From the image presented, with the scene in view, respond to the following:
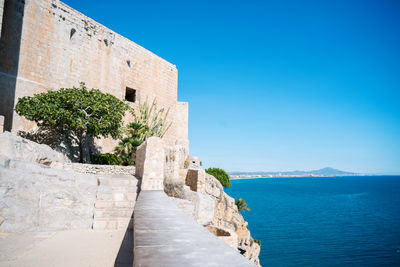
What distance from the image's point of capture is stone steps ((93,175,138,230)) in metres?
5.48

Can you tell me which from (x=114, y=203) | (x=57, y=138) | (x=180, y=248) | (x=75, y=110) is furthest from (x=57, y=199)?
(x=57, y=138)

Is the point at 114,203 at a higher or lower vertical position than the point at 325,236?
higher

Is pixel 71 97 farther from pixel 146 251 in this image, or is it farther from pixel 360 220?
pixel 360 220

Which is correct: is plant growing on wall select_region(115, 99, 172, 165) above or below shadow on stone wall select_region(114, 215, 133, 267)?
above

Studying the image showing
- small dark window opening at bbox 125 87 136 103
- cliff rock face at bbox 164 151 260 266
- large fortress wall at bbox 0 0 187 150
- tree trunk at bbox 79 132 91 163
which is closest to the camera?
cliff rock face at bbox 164 151 260 266

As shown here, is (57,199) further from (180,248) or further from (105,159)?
(105,159)

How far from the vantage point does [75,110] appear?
1238 cm

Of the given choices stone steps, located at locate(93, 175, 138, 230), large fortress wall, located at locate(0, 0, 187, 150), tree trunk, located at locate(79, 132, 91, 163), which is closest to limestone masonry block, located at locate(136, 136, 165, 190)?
stone steps, located at locate(93, 175, 138, 230)

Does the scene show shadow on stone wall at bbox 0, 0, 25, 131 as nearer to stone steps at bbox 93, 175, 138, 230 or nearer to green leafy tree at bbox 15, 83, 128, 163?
green leafy tree at bbox 15, 83, 128, 163

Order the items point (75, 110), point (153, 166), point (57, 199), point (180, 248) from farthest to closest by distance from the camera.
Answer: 1. point (75, 110)
2. point (153, 166)
3. point (57, 199)
4. point (180, 248)

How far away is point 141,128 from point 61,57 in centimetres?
636

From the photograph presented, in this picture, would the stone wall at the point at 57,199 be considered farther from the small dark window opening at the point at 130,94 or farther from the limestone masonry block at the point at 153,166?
the small dark window opening at the point at 130,94

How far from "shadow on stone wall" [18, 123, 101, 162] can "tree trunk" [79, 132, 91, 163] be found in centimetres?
36

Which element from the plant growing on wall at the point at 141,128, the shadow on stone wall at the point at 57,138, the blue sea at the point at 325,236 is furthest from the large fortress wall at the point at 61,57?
the blue sea at the point at 325,236
